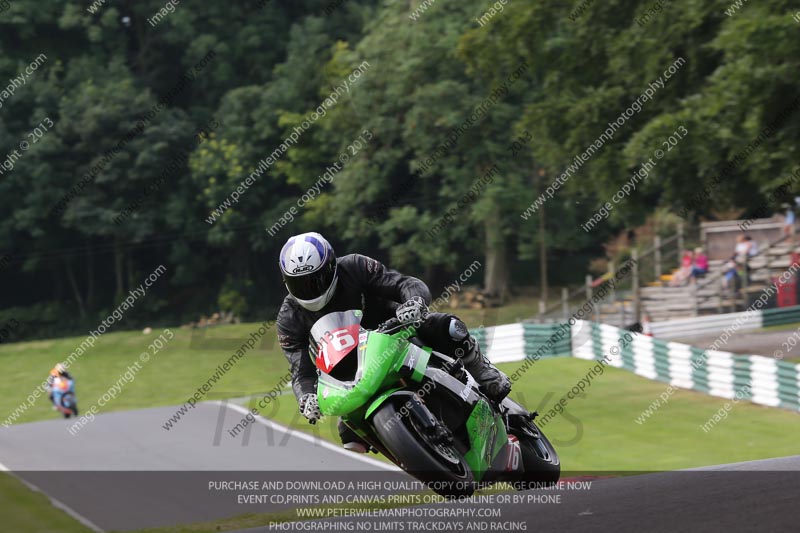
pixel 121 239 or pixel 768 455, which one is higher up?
pixel 121 239

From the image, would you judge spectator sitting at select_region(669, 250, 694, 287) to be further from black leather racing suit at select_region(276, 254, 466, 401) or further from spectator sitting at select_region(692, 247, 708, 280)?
black leather racing suit at select_region(276, 254, 466, 401)

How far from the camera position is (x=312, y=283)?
7.02m

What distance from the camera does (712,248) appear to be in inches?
1282

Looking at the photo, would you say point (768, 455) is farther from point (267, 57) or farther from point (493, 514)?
point (267, 57)

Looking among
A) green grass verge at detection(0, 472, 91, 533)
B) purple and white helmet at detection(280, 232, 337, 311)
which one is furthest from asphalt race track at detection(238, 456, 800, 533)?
green grass verge at detection(0, 472, 91, 533)

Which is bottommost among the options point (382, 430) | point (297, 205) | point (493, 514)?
point (493, 514)

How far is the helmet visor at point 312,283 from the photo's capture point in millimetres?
6996

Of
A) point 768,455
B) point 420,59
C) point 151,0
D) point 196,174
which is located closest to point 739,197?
point 768,455

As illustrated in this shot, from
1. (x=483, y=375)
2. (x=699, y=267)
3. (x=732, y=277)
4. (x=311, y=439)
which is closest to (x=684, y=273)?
(x=699, y=267)

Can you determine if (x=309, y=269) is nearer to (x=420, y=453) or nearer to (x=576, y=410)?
(x=420, y=453)

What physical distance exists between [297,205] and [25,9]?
15.1 metres

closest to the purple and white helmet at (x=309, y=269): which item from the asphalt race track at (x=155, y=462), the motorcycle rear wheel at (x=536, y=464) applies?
the motorcycle rear wheel at (x=536, y=464)

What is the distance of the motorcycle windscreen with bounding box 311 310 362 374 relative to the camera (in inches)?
268

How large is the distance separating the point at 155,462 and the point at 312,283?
9515 mm
